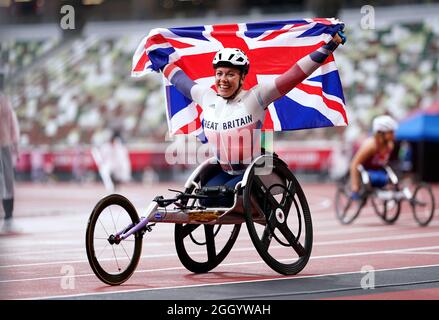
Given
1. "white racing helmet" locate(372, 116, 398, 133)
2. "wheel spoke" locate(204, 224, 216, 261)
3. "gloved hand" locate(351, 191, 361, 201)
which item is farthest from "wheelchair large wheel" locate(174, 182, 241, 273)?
"gloved hand" locate(351, 191, 361, 201)

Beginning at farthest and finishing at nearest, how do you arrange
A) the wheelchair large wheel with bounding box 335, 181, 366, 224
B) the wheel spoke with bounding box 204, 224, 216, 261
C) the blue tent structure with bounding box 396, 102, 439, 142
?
the blue tent structure with bounding box 396, 102, 439, 142
the wheelchair large wheel with bounding box 335, 181, 366, 224
the wheel spoke with bounding box 204, 224, 216, 261

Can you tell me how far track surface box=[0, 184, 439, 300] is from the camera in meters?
8.25

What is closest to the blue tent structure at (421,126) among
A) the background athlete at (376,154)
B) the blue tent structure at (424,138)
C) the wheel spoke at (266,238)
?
the blue tent structure at (424,138)

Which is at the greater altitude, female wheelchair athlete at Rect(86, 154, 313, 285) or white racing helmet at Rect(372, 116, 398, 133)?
white racing helmet at Rect(372, 116, 398, 133)

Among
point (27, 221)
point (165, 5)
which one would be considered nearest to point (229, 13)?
point (165, 5)

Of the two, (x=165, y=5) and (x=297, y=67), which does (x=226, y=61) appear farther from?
(x=165, y=5)

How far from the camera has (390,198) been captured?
1827 cm

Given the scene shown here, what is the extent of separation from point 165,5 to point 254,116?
135 feet

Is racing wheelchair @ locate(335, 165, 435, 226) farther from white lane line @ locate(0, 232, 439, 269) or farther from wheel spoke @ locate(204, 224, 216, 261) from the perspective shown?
wheel spoke @ locate(204, 224, 216, 261)

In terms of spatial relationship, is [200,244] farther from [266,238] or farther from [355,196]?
[355,196]

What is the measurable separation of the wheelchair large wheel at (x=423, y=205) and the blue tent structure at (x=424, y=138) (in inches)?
646

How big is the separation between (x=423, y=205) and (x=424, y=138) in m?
17.6

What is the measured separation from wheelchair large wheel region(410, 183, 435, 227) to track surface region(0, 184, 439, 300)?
0.50 meters

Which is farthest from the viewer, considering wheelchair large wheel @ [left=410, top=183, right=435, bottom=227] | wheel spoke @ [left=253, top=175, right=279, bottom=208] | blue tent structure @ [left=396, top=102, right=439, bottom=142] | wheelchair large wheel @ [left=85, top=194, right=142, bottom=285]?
blue tent structure @ [left=396, top=102, right=439, bottom=142]
